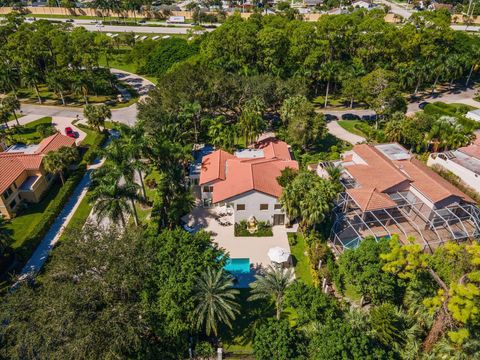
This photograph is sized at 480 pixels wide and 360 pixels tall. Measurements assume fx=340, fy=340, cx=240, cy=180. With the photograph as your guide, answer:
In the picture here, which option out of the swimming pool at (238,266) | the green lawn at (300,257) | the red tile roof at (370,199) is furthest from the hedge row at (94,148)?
the red tile roof at (370,199)

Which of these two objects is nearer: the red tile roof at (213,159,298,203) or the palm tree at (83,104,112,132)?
the red tile roof at (213,159,298,203)

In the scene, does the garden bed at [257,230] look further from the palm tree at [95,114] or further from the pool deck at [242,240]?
the palm tree at [95,114]

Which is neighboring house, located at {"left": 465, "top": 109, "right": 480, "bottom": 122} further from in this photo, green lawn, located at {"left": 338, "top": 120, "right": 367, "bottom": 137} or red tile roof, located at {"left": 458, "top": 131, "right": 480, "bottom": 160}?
green lawn, located at {"left": 338, "top": 120, "right": 367, "bottom": 137}

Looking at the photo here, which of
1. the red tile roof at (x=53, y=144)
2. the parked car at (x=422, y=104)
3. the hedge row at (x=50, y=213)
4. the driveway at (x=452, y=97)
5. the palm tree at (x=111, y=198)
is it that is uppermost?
the palm tree at (x=111, y=198)

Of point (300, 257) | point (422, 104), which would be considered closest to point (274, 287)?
point (300, 257)

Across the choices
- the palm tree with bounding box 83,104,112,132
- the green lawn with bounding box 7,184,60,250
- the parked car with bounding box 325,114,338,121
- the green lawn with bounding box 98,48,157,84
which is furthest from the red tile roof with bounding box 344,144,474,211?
the green lawn with bounding box 98,48,157,84

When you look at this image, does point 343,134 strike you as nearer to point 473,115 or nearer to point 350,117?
point 350,117
